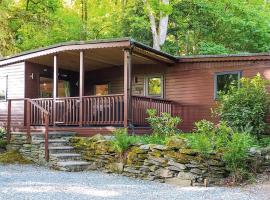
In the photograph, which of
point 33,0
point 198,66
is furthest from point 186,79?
point 33,0

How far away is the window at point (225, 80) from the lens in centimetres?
1423

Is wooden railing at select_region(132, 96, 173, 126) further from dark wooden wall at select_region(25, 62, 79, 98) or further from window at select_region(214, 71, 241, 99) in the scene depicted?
dark wooden wall at select_region(25, 62, 79, 98)

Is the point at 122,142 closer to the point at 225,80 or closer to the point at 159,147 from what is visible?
the point at 159,147

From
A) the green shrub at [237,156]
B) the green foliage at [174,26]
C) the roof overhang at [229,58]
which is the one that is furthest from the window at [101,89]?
the green shrub at [237,156]

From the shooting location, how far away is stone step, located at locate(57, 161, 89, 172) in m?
10.9

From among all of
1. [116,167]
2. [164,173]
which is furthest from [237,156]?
[116,167]

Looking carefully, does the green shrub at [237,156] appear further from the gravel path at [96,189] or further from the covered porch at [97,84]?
the covered porch at [97,84]

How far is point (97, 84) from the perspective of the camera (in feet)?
59.9

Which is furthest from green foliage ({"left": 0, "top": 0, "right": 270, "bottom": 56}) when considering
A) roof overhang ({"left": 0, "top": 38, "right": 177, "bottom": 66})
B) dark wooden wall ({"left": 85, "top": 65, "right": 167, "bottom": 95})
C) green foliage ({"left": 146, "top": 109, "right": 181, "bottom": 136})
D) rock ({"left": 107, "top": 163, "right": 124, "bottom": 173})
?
rock ({"left": 107, "top": 163, "right": 124, "bottom": 173})

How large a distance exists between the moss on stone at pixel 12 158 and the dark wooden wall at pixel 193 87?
242 inches

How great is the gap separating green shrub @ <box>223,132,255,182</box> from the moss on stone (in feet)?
21.5

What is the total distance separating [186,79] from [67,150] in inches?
223

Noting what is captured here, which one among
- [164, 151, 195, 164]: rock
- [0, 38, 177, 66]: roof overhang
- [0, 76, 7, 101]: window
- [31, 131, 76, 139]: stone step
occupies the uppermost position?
[0, 38, 177, 66]: roof overhang

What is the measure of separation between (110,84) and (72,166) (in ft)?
23.6
